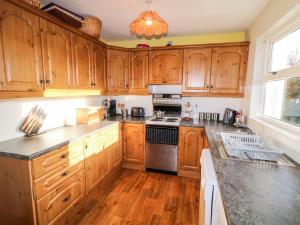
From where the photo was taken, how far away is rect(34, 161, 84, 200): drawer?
1.37m

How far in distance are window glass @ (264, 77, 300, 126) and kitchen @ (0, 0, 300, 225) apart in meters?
0.02

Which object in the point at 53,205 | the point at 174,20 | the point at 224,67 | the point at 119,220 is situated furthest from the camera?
the point at 224,67

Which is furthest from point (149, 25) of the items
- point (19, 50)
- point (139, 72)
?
point (139, 72)

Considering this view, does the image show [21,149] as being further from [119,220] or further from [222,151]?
[222,151]

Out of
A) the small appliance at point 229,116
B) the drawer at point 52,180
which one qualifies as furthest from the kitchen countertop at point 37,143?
the small appliance at point 229,116

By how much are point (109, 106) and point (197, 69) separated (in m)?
1.73

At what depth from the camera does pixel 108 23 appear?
2430 mm

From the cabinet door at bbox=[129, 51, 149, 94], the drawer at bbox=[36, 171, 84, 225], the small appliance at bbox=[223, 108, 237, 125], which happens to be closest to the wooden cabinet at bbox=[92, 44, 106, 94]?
the cabinet door at bbox=[129, 51, 149, 94]

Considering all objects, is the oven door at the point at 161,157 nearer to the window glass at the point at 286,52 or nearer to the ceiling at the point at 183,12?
the window glass at the point at 286,52

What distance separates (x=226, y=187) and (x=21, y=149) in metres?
1.57

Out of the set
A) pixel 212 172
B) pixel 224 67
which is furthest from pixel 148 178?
pixel 224 67

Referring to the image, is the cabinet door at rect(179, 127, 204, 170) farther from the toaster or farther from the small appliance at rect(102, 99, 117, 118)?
the small appliance at rect(102, 99, 117, 118)

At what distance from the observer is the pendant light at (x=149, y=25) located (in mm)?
1512

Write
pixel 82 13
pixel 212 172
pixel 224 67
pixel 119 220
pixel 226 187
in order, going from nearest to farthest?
pixel 226 187 → pixel 212 172 → pixel 119 220 → pixel 82 13 → pixel 224 67
